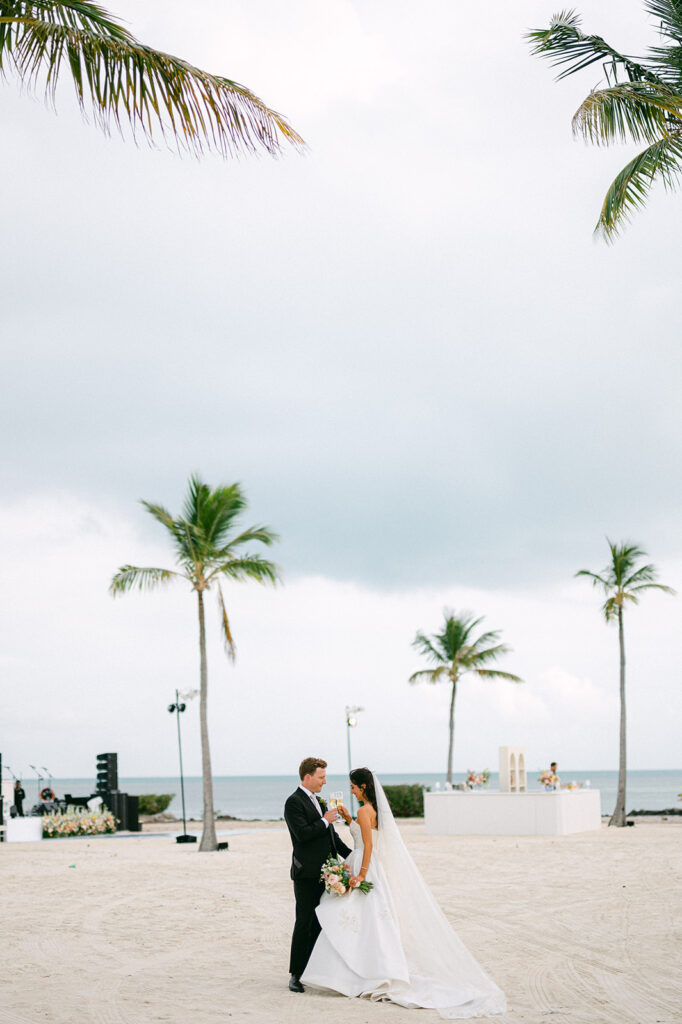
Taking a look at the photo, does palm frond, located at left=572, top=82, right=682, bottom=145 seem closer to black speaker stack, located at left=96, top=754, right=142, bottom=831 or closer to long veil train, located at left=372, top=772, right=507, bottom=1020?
long veil train, located at left=372, top=772, right=507, bottom=1020

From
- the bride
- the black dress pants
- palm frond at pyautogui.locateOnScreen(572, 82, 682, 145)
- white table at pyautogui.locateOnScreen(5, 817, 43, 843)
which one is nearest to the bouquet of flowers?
the bride

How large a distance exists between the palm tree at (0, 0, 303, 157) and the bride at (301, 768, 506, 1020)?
14.6 feet

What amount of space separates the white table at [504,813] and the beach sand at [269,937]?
5.82 m

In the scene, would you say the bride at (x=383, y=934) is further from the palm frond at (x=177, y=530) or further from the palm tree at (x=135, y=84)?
the palm frond at (x=177, y=530)

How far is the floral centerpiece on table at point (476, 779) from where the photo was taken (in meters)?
29.3

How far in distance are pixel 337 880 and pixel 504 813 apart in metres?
20.6

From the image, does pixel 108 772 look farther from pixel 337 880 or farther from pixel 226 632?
pixel 337 880

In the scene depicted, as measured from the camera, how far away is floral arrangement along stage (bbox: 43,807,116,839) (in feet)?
102

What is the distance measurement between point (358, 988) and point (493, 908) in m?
5.46

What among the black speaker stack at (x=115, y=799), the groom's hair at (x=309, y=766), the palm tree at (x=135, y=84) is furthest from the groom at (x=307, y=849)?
the black speaker stack at (x=115, y=799)

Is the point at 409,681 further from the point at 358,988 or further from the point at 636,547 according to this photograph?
the point at 358,988

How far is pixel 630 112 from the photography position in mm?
11312

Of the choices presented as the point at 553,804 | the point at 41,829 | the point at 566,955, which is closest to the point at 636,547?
the point at 553,804

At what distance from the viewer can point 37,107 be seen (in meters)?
7.88
